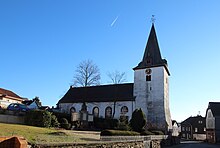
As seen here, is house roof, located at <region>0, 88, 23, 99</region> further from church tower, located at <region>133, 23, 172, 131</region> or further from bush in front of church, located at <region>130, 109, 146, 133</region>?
bush in front of church, located at <region>130, 109, 146, 133</region>

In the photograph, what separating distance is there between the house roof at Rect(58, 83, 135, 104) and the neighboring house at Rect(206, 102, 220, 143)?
2189 cm

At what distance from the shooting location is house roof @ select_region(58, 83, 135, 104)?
168 feet

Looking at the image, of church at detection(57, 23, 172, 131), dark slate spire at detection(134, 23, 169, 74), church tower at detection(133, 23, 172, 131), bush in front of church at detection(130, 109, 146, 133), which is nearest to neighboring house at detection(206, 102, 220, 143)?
church at detection(57, 23, 172, 131)

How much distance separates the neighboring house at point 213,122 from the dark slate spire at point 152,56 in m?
19.9

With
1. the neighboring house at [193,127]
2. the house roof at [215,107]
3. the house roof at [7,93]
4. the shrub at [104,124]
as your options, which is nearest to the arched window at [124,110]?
the shrub at [104,124]

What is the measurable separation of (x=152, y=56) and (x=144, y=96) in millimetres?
8386

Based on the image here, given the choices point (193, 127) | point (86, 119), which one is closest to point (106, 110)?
point (86, 119)

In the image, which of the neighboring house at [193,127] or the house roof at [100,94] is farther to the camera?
the neighboring house at [193,127]

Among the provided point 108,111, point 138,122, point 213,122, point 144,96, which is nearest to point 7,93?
point 108,111

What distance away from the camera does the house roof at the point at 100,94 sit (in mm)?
51312

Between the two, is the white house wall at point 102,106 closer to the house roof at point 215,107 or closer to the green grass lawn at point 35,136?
the house roof at point 215,107

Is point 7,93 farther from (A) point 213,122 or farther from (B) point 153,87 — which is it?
(A) point 213,122

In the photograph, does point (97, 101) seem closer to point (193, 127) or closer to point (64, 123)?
point (64, 123)

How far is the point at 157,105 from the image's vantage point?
47.0 meters
